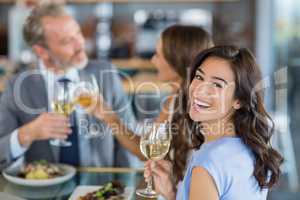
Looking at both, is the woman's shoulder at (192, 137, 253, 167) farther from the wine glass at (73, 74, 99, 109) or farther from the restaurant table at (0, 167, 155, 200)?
the wine glass at (73, 74, 99, 109)

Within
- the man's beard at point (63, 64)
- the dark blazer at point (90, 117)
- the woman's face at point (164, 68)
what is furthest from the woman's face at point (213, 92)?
the man's beard at point (63, 64)

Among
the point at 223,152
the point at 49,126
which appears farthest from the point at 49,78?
the point at 223,152

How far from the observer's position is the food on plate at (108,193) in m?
1.44

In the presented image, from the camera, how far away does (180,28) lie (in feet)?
5.69

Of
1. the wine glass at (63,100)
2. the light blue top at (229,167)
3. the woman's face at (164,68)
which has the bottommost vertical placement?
the light blue top at (229,167)

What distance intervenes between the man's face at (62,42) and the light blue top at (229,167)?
3.39ft

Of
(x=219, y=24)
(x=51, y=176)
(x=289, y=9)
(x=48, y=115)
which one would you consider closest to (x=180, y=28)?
(x=48, y=115)

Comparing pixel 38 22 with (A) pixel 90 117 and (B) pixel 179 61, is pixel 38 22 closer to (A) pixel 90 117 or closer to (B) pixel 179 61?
(A) pixel 90 117

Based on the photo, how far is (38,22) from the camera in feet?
6.79

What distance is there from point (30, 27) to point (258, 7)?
2106mm

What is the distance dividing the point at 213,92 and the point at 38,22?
Answer: 3.60 feet

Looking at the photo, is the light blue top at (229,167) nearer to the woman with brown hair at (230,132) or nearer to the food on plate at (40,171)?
the woman with brown hair at (230,132)

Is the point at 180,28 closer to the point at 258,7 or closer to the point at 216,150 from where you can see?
the point at 216,150

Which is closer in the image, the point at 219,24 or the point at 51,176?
the point at 51,176
